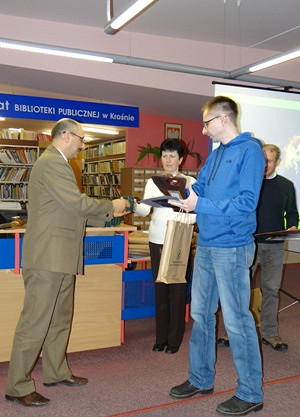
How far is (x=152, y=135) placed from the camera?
1105 cm

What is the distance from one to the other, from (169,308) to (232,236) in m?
1.48

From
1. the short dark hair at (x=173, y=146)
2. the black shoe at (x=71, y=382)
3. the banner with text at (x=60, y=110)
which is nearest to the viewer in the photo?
the black shoe at (x=71, y=382)

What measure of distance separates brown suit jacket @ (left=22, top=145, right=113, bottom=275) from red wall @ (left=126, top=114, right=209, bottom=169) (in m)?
7.99

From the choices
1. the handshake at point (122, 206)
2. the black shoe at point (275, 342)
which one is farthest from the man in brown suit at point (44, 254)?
the black shoe at point (275, 342)

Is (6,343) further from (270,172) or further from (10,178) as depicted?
(10,178)

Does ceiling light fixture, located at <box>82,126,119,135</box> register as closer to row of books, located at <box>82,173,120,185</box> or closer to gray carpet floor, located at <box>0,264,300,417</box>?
row of books, located at <box>82,173,120,185</box>

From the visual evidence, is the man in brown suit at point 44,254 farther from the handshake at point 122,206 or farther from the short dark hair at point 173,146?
the short dark hair at point 173,146

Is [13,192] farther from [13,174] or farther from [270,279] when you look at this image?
[270,279]

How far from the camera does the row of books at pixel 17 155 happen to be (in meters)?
10.2

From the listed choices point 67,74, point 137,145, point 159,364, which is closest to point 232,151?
point 159,364

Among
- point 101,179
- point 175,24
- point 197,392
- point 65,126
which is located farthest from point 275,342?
point 101,179

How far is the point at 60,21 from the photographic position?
21.9 ft

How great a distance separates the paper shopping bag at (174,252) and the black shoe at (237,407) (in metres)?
0.76

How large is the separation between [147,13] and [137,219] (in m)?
4.48
